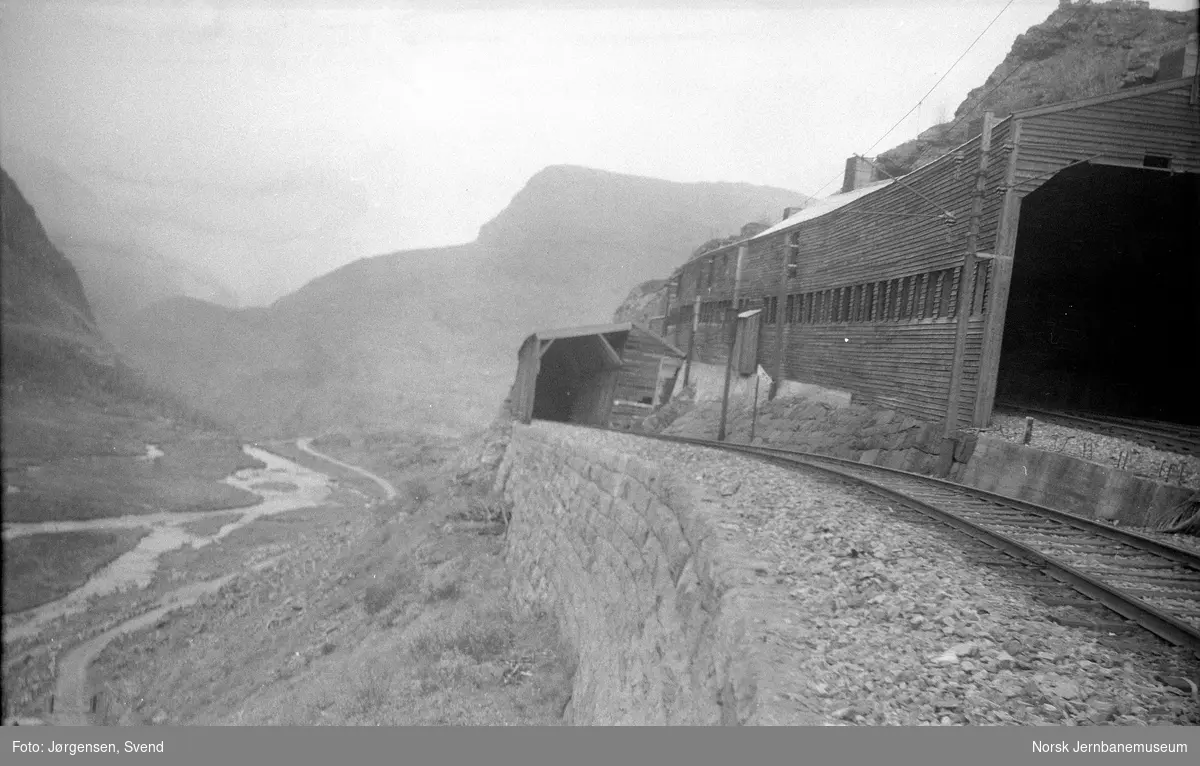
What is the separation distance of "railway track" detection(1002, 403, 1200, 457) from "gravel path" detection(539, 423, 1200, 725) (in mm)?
9082

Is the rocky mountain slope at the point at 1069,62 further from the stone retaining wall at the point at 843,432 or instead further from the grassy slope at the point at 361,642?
the grassy slope at the point at 361,642

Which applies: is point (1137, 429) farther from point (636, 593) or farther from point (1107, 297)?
point (636, 593)

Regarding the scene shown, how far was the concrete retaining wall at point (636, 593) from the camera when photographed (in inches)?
210

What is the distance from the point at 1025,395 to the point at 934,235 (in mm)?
6197

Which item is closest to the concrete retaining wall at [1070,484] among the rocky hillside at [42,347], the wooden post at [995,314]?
the wooden post at [995,314]

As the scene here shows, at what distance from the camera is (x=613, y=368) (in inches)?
1099

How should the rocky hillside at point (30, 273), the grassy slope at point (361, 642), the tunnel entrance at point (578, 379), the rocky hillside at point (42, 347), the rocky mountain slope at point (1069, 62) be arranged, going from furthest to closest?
the tunnel entrance at point (578, 379), the rocky mountain slope at point (1069, 62), the grassy slope at point (361, 642), the rocky hillside at point (30, 273), the rocky hillside at point (42, 347)

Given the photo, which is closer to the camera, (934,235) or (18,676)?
(18,676)

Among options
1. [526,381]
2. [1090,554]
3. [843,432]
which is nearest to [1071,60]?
[843,432]

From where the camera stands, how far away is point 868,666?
4.75m

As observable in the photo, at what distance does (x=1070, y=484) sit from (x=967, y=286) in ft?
17.5

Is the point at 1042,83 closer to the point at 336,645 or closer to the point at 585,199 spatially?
the point at 585,199

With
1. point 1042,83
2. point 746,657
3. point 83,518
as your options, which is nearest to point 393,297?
point 1042,83

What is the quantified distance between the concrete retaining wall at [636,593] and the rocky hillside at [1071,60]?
18.2 m
